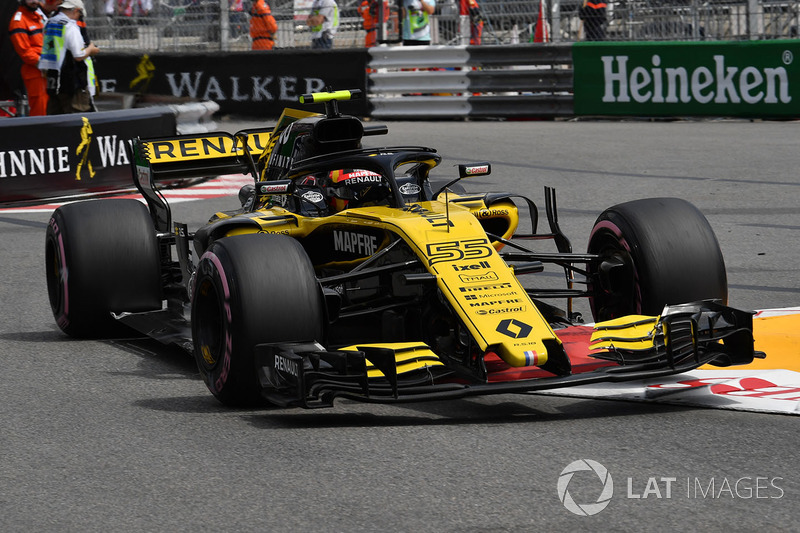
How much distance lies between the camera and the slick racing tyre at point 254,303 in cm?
549

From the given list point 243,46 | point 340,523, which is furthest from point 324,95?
point 243,46

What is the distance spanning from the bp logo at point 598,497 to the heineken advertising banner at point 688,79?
14082 millimetres

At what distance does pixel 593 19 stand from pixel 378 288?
13.7 m

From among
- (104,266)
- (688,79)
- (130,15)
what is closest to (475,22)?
(688,79)

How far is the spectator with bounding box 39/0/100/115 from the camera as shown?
14.9 metres

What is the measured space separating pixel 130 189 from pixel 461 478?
33.3 ft

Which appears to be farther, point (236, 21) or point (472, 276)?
point (236, 21)

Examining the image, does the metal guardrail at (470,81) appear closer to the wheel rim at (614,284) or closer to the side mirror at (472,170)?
the side mirror at (472,170)

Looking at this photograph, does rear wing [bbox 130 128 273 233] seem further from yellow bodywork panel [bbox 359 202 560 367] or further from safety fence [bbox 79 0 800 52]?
safety fence [bbox 79 0 800 52]

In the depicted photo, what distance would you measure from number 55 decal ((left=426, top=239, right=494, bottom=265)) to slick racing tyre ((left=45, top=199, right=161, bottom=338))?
225cm

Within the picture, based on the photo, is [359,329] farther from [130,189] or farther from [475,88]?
[475,88]

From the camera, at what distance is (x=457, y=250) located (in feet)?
19.0

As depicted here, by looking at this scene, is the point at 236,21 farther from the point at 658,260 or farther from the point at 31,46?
the point at 658,260

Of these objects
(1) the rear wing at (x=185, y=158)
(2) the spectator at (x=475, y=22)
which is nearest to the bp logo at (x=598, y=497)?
(1) the rear wing at (x=185, y=158)
